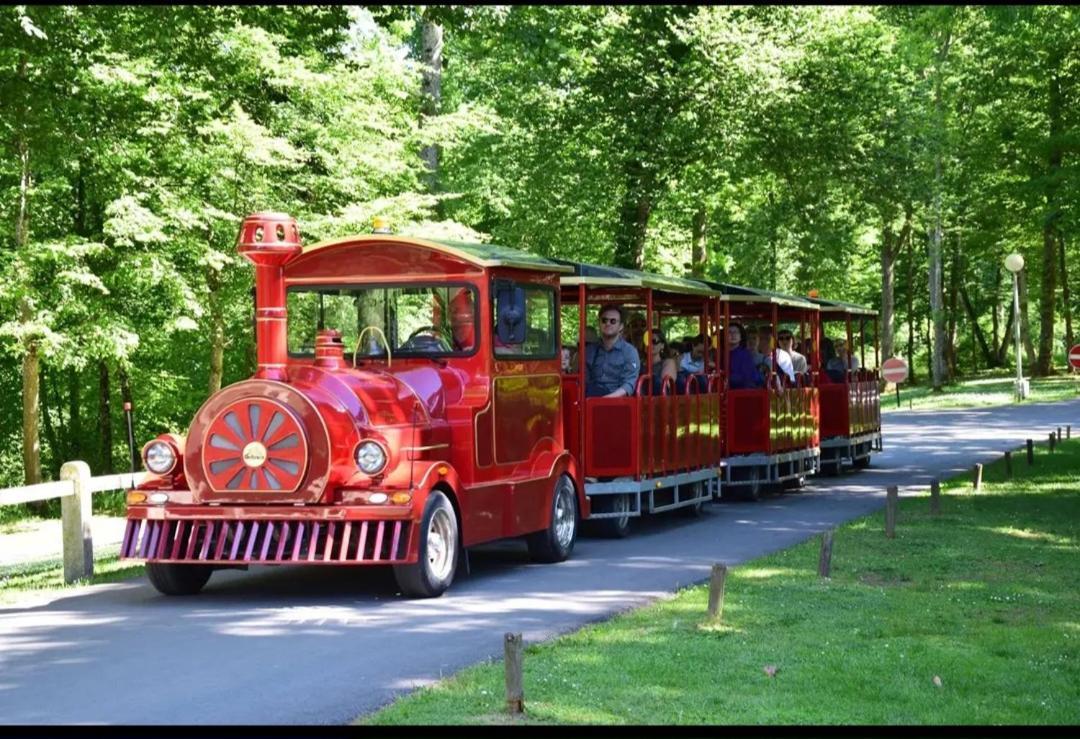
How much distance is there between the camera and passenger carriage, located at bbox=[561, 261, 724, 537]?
665 inches

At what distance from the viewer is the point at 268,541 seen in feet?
39.5

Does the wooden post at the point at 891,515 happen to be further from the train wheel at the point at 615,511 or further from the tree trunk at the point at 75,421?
the tree trunk at the point at 75,421

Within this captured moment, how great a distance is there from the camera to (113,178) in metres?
24.2

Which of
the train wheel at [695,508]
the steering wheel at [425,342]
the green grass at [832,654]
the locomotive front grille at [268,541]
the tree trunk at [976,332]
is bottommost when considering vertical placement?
the green grass at [832,654]

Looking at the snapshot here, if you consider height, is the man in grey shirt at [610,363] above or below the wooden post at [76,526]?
above

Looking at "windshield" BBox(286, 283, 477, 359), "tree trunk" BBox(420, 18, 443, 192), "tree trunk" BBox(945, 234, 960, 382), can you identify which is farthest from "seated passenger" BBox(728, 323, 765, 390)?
"tree trunk" BBox(945, 234, 960, 382)

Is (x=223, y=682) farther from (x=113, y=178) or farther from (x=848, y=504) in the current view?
(x=113, y=178)

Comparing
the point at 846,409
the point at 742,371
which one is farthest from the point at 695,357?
the point at 846,409

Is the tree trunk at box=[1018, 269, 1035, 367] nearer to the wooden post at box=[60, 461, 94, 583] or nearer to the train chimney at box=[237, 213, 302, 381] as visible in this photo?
the wooden post at box=[60, 461, 94, 583]

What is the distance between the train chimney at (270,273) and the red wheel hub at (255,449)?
0.40m

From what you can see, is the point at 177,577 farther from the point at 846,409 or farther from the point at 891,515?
the point at 846,409

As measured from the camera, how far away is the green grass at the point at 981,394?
48.3 meters

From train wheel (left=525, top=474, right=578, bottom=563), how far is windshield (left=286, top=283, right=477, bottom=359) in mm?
1971

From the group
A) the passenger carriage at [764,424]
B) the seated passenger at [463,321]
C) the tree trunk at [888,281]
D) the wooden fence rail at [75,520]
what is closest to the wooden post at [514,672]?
the seated passenger at [463,321]
